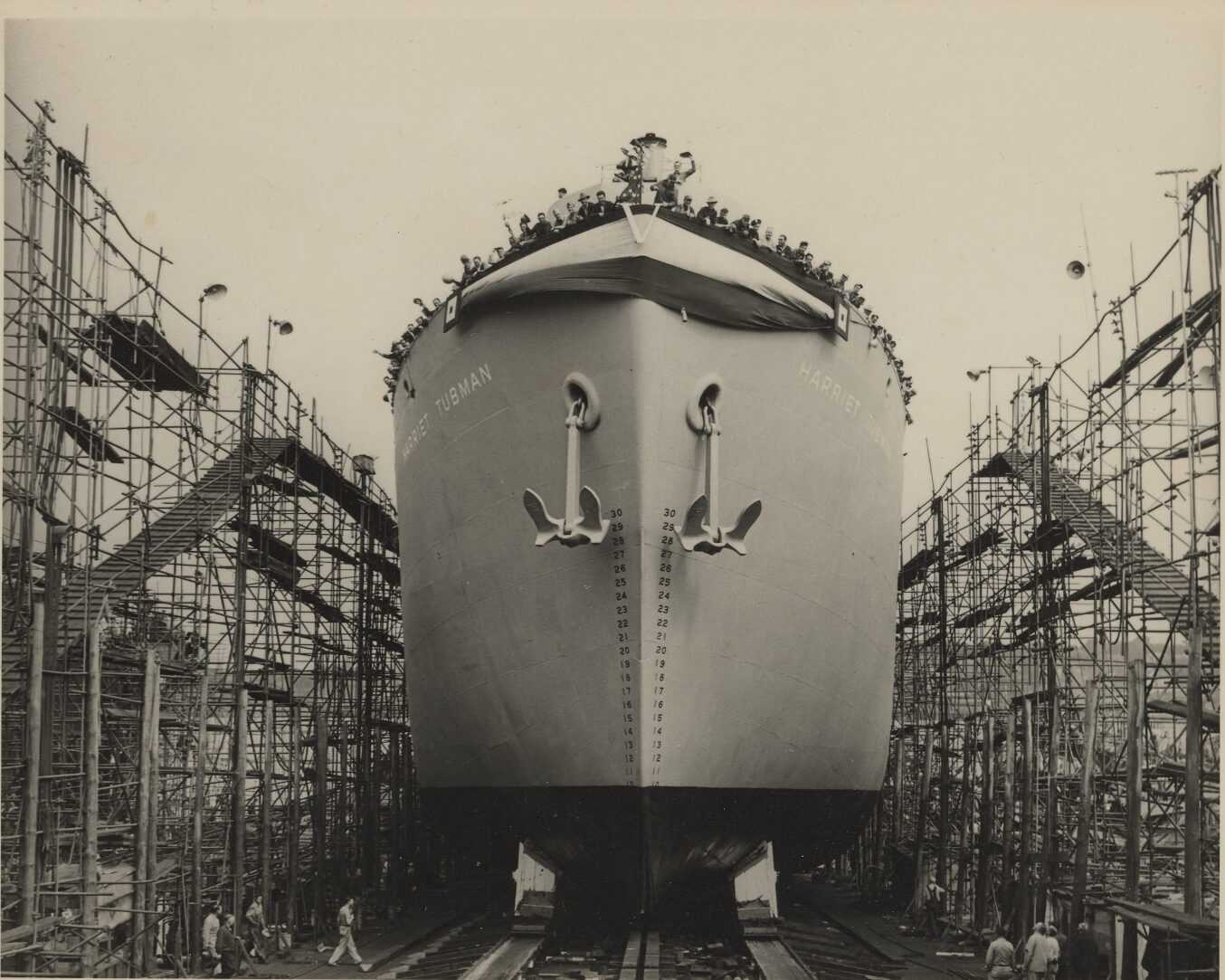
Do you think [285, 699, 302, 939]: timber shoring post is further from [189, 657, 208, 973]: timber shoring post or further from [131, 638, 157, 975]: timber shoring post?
[131, 638, 157, 975]: timber shoring post

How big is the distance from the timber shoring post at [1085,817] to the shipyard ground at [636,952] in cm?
124

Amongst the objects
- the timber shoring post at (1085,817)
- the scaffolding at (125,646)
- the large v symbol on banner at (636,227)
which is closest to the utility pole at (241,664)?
the scaffolding at (125,646)

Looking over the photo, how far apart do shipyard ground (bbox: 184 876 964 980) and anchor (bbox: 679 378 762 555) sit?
342 cm

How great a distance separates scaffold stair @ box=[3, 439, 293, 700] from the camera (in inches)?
485

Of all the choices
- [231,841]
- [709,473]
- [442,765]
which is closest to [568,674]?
[709,473]

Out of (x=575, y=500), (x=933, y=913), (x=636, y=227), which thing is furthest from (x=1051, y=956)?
(x=636, y=227)

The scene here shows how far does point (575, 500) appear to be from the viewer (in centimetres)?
1069

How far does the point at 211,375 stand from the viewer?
57.8ft

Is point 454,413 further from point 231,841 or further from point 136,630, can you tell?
point 136,630

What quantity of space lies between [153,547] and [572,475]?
22.1ft

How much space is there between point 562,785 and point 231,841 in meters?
5.13

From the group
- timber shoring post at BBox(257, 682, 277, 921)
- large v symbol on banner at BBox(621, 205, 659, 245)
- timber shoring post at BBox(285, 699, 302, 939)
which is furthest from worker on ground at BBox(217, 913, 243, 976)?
large v symbol on banner at BBox(621, 205, 659, 245)

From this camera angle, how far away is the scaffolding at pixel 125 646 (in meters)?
10.3

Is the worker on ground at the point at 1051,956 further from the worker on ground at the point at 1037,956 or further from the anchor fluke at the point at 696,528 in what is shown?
the anchor fluke at the point at 696,528
